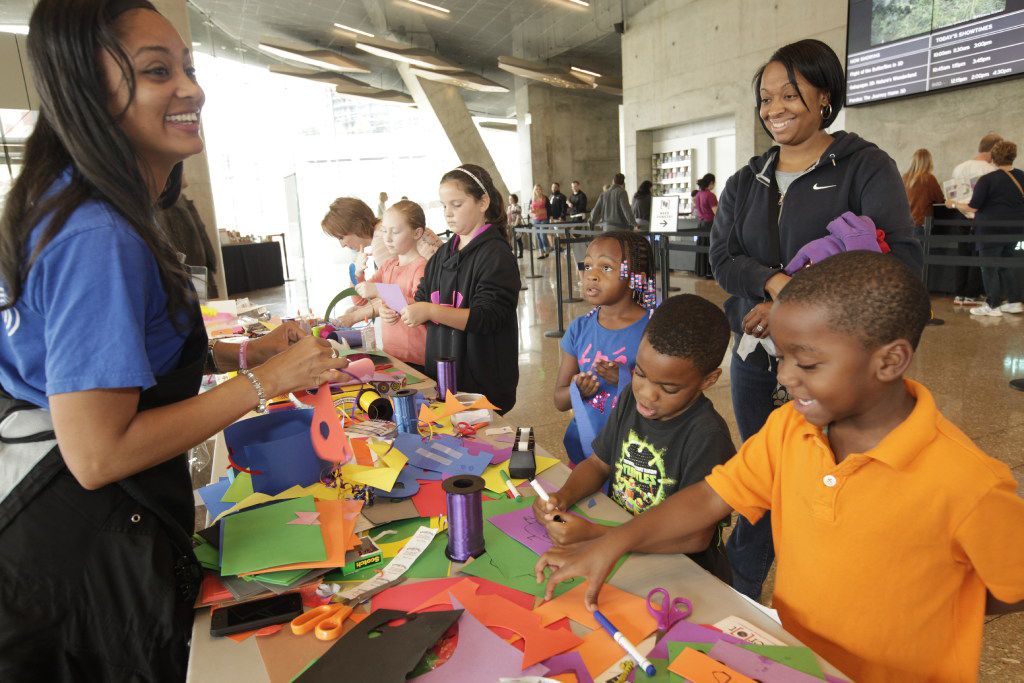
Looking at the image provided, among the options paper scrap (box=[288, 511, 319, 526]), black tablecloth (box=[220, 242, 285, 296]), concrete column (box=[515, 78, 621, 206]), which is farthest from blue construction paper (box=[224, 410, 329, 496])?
concrete column (box=[515, 78, 621, 206])

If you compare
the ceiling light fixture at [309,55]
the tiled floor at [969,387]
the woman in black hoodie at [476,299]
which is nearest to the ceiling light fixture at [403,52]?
the ceiling light fixture at [309,55]

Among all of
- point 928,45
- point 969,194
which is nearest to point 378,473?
point 969,194

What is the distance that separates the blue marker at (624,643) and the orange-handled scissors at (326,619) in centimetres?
41

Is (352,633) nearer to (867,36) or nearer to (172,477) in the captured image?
(172,477)

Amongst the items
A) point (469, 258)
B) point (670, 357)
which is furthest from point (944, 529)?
point (469, 258)

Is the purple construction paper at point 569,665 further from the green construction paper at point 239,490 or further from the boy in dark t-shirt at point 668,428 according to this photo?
the green construction paper at point 239,490

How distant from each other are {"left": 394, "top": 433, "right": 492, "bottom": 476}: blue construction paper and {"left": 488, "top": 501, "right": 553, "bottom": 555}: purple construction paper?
0.24 meters

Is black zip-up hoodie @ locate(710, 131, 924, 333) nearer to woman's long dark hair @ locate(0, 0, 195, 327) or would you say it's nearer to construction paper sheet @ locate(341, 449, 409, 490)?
construction paper sheet @ locate(341, 449, 409, 490)

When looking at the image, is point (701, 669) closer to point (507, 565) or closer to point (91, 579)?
point (507, 565)

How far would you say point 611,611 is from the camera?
104 cm

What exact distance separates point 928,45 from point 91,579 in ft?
32.7

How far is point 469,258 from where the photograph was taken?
2.60 metres

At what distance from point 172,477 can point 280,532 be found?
8.9 inches

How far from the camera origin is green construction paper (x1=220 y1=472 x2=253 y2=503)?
1.49m
